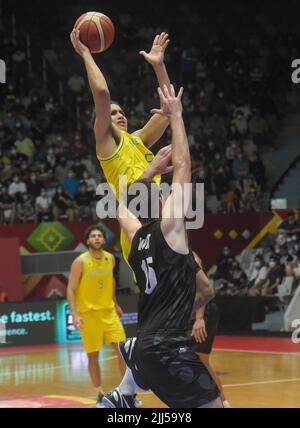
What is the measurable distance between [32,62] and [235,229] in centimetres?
811

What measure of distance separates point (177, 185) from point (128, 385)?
4.84 ft

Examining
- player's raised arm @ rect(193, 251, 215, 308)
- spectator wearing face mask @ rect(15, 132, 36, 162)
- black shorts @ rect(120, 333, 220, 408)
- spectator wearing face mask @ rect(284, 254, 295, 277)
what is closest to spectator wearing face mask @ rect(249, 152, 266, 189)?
spectator wearing face mask @ rect(284, 254, 295, 277)

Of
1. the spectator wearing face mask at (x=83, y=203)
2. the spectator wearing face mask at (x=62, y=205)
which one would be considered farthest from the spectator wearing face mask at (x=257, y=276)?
the spectator wearing face mask at (x=62, y=205)

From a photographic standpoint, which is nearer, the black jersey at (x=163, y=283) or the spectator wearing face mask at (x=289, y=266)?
the black jersey at (x=163, y=283)

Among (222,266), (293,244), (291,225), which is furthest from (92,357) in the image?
(291,225)

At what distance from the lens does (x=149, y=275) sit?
18.4 ft

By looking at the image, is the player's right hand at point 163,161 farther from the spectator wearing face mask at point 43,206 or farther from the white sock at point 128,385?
the spectator wearing face mask at point 43,206

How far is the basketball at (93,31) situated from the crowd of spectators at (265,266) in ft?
37.5

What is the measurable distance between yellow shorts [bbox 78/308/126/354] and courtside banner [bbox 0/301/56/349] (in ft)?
21.1

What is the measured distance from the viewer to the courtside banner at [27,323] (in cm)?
1791

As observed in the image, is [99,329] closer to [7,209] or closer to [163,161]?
[163,161]

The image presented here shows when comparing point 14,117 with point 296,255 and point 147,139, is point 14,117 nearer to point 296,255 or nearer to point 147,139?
point 296,255

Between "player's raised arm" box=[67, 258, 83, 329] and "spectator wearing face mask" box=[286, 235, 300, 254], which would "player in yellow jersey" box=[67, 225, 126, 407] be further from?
"spectator wearing face mask" box=[286, 235, 300, 254]

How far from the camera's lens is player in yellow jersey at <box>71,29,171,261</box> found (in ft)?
22.4
